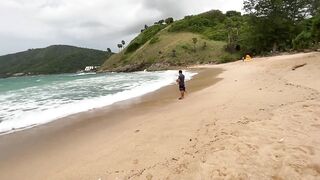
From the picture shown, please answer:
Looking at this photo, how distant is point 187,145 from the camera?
7152 millimetres

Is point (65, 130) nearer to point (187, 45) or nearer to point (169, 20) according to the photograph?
point (187, 45)

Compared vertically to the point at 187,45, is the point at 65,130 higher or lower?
lower

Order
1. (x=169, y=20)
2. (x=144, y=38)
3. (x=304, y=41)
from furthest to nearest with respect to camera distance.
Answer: (x=169, y=20), (x=144, y=38), (x=304, y=41)

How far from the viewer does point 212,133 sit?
772 cm

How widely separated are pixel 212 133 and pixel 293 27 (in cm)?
5465

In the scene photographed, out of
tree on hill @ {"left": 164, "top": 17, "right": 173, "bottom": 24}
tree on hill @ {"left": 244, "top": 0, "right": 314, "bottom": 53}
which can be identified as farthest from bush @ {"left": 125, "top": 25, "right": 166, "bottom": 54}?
tree on hill @ {"left": 244, "top": 0, "right": 314, "bottom": 53}

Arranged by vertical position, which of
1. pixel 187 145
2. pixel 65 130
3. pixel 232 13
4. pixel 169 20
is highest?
pixel 169 20

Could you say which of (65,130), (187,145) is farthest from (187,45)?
(187,145)

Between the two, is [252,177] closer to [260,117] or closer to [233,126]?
[233,126]

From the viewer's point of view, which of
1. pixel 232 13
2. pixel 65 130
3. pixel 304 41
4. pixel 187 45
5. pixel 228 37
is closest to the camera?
pixel 65 130

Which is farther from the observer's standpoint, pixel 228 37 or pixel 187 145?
pixel 228 37

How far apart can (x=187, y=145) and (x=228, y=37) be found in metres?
76.6

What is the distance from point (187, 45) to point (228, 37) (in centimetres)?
1292

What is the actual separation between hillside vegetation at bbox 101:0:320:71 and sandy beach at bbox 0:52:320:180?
105 feet
